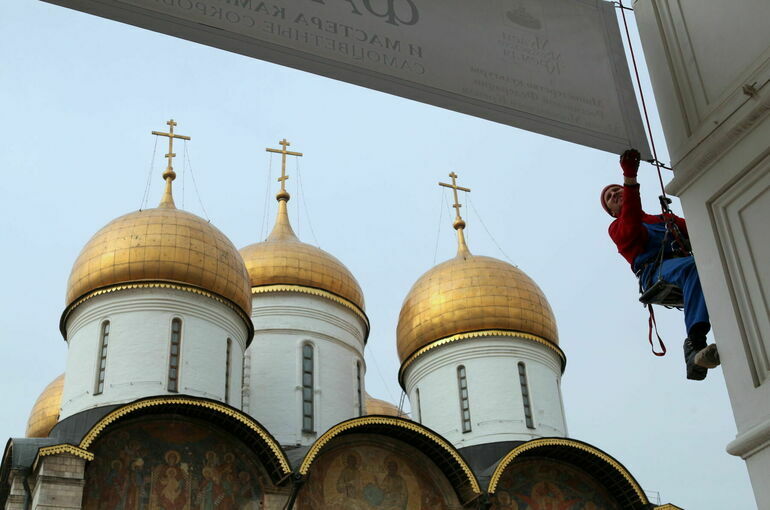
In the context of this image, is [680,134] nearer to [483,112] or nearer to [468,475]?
[483,112]

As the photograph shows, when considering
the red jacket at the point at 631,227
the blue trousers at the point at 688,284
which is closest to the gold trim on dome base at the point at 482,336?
the red jacket at the point at 631,227

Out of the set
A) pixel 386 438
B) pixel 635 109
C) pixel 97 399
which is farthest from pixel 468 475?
pixel 635 109

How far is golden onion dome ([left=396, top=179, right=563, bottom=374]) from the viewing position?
711 inches

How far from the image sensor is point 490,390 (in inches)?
693

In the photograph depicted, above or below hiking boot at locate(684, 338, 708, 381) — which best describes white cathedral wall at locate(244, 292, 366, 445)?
above

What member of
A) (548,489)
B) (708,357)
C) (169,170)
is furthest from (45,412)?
(708,357)

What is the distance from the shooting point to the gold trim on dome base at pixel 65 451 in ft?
40.6

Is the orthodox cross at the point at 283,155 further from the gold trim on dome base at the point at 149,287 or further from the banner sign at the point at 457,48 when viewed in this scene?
the banner sign at the point at 457,48

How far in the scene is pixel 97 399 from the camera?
14648mm

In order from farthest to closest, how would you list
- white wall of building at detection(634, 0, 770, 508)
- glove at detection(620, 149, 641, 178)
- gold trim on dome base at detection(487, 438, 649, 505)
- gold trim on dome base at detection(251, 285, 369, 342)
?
gold trim on dome base at detection(251, 285, 369, 342), gold trim on dome base at detection(487, 438, 649, 505), glove at detection(620, 149, 641, 178), white wall of building at detection(634, 0, 770, 508)

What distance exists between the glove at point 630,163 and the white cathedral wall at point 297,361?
13.8 metres

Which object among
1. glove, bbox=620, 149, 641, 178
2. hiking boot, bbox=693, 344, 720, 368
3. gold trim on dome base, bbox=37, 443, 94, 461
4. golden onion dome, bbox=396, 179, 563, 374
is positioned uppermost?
golden onion dome, bbox=396, 179, 563, 374

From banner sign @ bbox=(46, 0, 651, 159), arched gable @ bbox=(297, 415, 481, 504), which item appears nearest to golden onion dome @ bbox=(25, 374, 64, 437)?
arched gable @ bbox=(297, 415, 481, 504)

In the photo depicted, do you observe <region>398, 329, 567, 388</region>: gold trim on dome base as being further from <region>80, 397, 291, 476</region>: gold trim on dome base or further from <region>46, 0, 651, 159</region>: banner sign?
<region>46, 0, 651, 159</region>: banner sign
